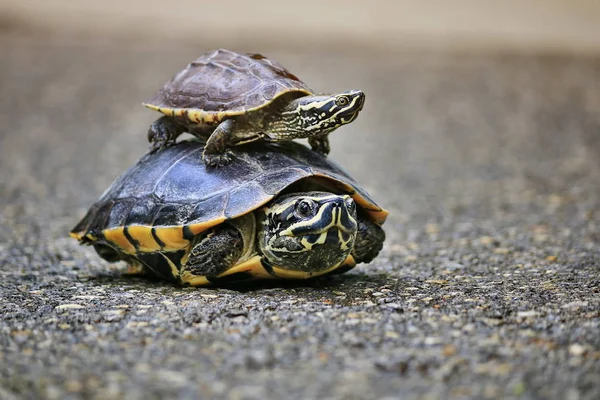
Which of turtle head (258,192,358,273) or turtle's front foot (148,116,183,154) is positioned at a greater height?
turtle's front foot (148,116,183,154)

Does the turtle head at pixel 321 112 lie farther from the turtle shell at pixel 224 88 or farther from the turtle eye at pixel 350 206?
the turtle eye at pixel 350 206

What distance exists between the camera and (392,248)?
19.6 ft

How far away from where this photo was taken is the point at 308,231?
12.6 feet

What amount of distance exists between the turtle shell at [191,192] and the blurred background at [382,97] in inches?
94.3

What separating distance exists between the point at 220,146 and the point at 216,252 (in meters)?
0.62

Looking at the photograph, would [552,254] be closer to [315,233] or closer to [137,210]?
[315,233]

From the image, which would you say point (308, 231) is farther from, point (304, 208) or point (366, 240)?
point (366, 240)

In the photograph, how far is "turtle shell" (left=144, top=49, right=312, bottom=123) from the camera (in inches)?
161

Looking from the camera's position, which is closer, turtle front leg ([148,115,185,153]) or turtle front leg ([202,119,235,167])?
turtle front leg ([202,119,235,167])

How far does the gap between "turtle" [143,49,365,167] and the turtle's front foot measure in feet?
0.83

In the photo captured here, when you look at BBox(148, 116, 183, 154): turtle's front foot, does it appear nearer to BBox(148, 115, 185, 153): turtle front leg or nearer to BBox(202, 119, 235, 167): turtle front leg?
BBox(148, 115, 185, 153): turtle front leg

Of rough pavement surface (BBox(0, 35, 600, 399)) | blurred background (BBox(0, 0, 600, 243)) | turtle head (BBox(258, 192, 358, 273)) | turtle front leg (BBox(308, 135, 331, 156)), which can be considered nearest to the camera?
rough pavement surface (BBox(0, 35, 600, 399))

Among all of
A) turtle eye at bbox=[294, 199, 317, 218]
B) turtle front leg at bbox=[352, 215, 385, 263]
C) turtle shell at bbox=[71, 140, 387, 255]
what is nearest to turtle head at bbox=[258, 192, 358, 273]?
turtle eye at bbox=[294, 199, 317, 218]

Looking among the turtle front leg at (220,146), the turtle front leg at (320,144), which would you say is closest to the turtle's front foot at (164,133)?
the turtle front leg at (220,146)
